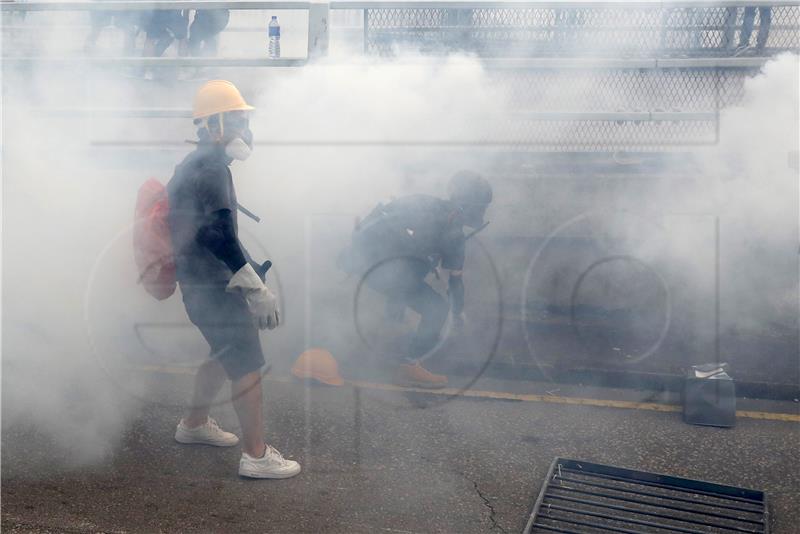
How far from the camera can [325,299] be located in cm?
591

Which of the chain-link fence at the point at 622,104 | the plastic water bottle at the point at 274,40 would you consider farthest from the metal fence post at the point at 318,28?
the chain-link fence at the point at 622,104

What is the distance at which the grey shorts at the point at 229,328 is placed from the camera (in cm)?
371

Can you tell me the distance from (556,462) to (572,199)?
260 centimetres

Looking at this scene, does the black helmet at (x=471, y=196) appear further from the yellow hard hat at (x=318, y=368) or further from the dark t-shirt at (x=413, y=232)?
the yellow hard hat at (x=318, y=368)

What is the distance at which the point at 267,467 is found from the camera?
3.70 metres

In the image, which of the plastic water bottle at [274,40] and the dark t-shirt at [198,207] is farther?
the plastic water bottle at [274,40]

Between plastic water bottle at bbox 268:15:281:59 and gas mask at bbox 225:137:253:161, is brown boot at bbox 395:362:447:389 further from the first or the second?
plastic water bottle at bbox 268:15:281:59

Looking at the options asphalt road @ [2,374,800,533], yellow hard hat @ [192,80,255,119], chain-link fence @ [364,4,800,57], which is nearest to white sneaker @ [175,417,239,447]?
asphalt road @ [2,374,800,533]

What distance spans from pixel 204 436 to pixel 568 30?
139 inches

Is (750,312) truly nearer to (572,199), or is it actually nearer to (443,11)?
(572,199)

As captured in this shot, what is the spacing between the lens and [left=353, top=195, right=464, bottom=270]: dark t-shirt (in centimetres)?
500

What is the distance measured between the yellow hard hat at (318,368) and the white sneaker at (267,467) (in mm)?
1187

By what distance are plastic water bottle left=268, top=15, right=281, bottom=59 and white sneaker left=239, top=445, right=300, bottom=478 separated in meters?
3.00

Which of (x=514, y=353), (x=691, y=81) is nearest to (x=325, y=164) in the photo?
(x=514, y=353)
